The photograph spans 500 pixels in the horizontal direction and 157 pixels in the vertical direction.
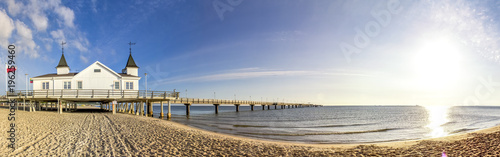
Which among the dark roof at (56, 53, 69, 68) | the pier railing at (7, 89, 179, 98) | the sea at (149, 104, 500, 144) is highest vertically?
the dark roof at (56, 53, 69, 68)

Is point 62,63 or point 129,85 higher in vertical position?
point 62,63

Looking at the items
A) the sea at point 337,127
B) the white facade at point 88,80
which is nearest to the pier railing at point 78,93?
the white facade at point 88,80

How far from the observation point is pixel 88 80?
27.5 metres

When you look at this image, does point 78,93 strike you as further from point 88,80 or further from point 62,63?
point 62,63

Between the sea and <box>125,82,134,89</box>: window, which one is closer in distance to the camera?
the sea

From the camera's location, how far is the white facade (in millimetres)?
27344

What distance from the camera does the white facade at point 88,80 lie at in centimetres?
2734

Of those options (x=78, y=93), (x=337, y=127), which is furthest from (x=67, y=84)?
(x=337, y=127)

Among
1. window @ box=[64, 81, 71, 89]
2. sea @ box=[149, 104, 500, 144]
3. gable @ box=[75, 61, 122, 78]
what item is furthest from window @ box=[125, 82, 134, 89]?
sea @ box=[149, 104, 500, 144]

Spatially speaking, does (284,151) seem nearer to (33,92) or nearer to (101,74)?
(101,74)

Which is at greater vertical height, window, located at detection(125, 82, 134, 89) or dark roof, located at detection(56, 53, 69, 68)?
dark roof, located at detection(56, 53, 69, 68)

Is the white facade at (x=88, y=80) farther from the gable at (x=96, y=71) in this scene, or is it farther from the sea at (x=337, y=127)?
the sea at (x=337, y=127)

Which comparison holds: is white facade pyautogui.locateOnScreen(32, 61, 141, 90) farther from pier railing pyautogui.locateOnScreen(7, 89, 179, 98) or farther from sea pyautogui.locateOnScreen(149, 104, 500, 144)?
sea pyautogui.locateOnScreen(149, 104, 500, 144)

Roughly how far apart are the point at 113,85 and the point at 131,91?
200 cm
